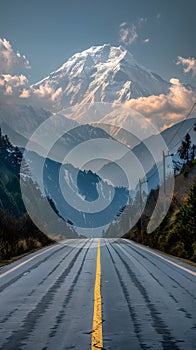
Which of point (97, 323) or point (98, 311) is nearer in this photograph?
point (97, 323)

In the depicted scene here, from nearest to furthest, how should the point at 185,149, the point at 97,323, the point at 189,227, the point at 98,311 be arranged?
1. the point at 97,323
2. the point at 98,311
3. the point at 189,227
4. the point at 185,149

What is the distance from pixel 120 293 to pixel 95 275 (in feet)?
10.5

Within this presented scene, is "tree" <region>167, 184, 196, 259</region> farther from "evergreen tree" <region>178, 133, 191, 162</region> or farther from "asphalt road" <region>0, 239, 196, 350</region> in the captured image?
"evergreen tree" <region>178, 133, 191, 162</region>

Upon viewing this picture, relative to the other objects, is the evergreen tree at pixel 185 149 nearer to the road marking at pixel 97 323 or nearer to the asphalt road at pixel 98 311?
the asphalt road at pixel 98 311

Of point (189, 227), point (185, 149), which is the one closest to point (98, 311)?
point (189, 227)

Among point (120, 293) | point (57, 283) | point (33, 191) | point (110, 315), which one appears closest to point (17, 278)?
point (57, 283)

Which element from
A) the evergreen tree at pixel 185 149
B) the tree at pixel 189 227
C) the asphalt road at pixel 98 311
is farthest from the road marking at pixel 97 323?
the evergreen tree at pixel 185 149

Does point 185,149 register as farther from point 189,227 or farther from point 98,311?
point 98,311

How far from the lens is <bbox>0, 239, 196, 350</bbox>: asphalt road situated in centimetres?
500

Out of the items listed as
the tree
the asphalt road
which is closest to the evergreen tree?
the tree

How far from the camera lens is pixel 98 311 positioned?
6.68 m

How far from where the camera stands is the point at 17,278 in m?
11.0

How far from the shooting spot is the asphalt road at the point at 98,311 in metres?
5.00

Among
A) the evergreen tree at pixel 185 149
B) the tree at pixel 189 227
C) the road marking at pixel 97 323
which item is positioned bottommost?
the road marking at pixel 97 323
